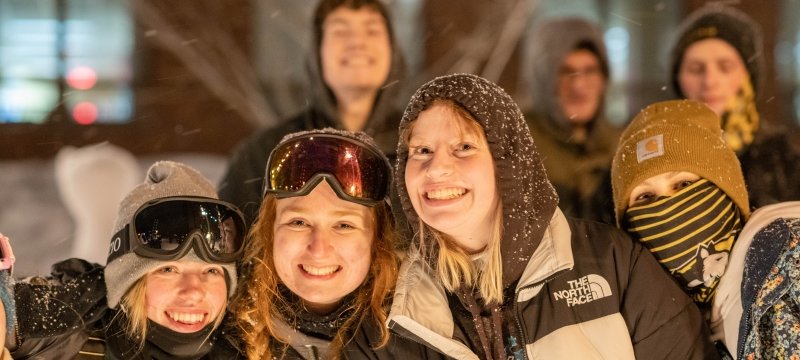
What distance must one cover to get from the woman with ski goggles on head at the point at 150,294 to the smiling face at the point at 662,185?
1671 millimetres

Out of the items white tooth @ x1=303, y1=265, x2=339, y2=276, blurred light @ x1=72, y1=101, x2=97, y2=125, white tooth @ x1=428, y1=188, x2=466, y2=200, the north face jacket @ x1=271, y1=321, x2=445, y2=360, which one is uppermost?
white tooth @ x1=428, y1=188, x2=466, y2=200

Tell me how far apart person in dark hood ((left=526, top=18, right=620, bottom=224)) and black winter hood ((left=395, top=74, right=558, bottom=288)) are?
1.83 metres

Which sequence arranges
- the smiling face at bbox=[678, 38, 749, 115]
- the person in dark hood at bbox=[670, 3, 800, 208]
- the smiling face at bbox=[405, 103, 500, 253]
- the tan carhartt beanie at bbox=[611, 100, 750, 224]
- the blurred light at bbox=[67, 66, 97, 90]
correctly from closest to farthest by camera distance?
the smiling face at bbox=[405, 103, 500, 253] < the tan carhartt beanie at bbox=[611, 100, 750, 224] < the person in dark hood at bbox=[670, 3, 800, 208] < the smiling face at bbox=[678, 38, 749, 115] < the blurred light at bbox=[67, 66, 97, 90]

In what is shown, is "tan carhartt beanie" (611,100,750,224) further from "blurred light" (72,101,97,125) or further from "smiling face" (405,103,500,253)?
"blurred light" (72,101,97,125)

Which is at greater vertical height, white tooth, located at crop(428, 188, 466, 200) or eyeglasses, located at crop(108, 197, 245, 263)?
white tooth, located at crop(428, 188, 466, 200)

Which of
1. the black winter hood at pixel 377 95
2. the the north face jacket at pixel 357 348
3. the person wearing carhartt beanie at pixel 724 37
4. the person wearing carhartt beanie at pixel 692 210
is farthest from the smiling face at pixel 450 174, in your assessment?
the person wearing carhartt beanie at pixel 724 37

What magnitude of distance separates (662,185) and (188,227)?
6.35 feet

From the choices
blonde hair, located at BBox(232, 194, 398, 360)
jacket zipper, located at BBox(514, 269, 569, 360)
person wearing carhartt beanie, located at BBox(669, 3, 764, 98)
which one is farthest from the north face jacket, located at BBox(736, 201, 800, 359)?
person wearing carhartt beanie, located at BBox(669, 3, 764, 98)

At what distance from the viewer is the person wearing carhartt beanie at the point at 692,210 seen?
366 centimetres

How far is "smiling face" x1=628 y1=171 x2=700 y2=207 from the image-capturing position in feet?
12.5

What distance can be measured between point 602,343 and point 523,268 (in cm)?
41

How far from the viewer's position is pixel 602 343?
11.5ft

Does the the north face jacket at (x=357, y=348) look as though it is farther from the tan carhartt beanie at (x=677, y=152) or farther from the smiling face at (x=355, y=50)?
the smiling face at (x=355, y=50)

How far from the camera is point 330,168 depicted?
386 centimetres
